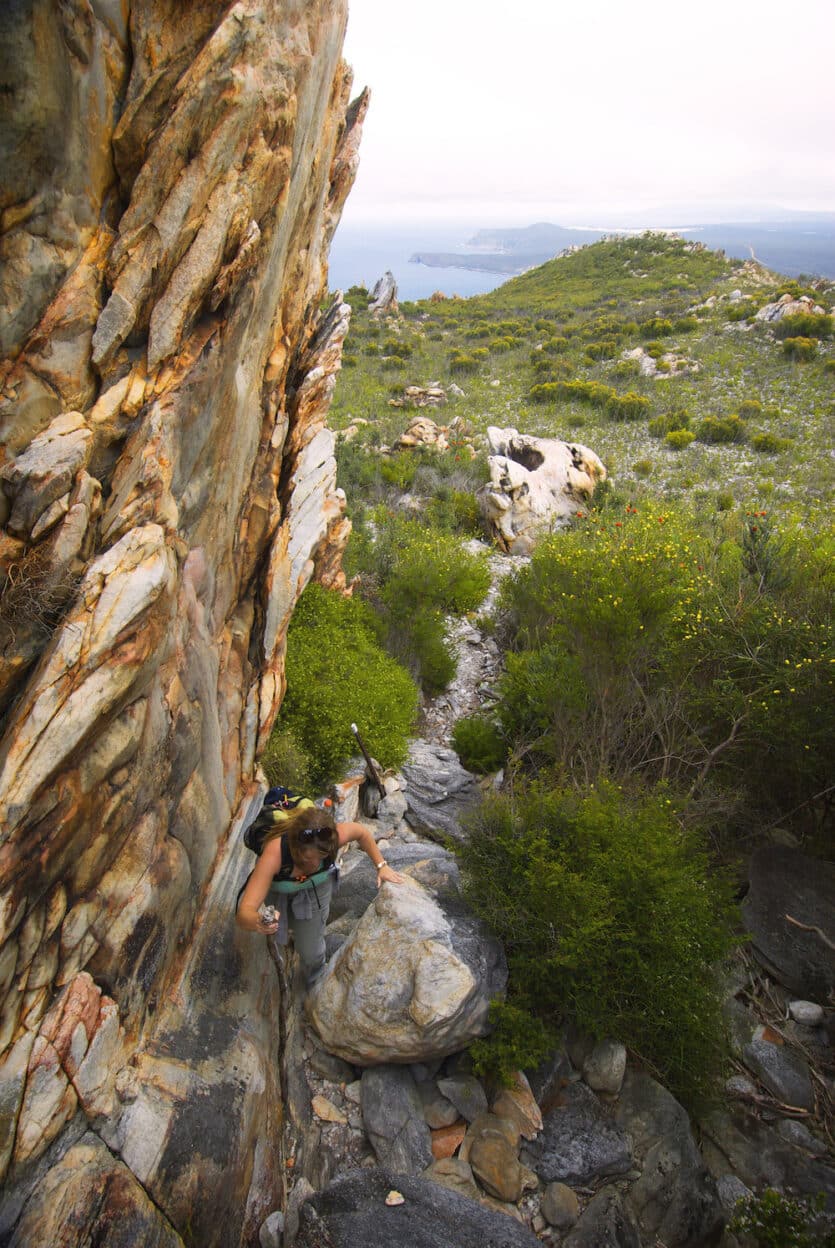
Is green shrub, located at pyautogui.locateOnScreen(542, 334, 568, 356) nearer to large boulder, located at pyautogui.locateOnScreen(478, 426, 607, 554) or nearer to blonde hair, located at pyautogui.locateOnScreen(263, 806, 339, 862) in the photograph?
large boulder, located at pyautogui.locateOnScreen(478, 426, 607, 554)

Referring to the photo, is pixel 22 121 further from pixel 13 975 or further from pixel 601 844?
pixel 601 844

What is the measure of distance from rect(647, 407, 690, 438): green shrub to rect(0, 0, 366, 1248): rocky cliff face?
23.9m

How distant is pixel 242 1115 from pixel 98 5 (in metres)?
7.37

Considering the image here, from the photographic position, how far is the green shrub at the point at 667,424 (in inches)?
1075

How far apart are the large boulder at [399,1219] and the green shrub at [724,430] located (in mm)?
26692

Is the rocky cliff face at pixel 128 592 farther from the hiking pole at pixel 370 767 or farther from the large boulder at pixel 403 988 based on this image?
the hiking pole at pixel 370 767

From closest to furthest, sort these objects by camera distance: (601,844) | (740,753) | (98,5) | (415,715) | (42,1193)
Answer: (42,1193), (98,5), (601,844), (740,753), (415,715)

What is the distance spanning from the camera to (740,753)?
9.34m

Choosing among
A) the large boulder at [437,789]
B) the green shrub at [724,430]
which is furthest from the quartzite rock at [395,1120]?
the green shrub at [724,430]

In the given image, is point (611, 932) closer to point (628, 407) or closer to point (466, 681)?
point (466, 681)

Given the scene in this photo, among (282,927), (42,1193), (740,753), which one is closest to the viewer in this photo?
(42,1193)

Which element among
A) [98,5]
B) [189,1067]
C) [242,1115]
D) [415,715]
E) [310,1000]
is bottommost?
[415,715]

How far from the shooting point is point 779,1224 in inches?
190

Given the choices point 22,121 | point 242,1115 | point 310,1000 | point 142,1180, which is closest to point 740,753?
point 310,1000
